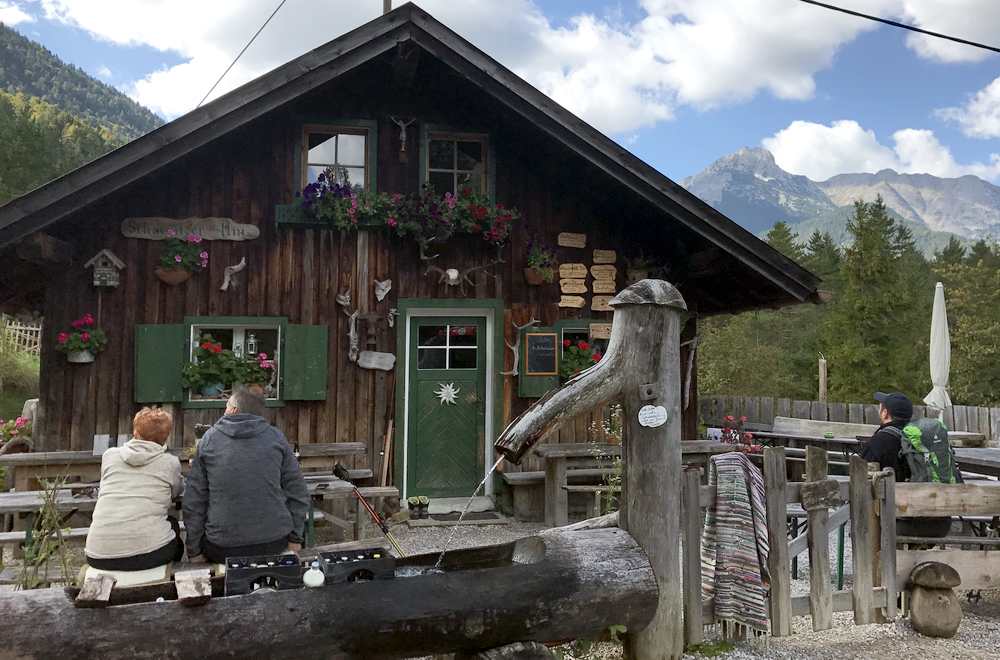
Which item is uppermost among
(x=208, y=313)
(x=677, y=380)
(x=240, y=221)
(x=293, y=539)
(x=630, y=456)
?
(x=240, y=221)

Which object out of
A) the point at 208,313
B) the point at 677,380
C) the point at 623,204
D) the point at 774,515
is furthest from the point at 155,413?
the point at 623,204

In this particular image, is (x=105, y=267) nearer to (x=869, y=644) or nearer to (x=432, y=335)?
(x=432, y=335)

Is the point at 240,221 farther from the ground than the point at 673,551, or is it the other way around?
the point at 240,221

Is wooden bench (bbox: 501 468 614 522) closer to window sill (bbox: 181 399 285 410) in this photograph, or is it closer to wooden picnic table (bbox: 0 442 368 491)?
wooden picnic table (bbox: 0 442 368 491)

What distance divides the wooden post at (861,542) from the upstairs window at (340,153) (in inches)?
223

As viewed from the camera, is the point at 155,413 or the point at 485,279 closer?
the point at 155,413

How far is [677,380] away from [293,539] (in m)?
2.39

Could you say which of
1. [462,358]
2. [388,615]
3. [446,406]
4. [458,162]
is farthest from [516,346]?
[388,615]

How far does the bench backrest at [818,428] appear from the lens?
35.8 ft

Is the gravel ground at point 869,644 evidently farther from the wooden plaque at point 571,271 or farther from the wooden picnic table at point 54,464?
the wooden plaque at point 571,271

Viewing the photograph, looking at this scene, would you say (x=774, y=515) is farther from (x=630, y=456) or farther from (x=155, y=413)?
(x=155, y=413)

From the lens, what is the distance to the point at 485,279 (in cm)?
809

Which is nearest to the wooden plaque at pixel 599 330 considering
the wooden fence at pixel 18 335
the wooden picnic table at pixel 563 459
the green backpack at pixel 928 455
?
the wooden picnic table at pixel 563 459

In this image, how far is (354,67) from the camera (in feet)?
23.5
